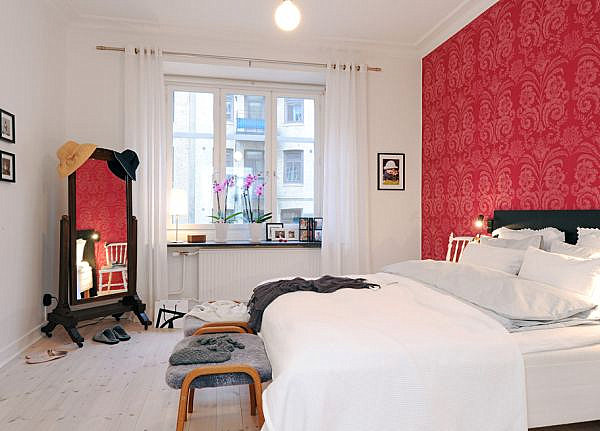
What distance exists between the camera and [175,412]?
2.41 meters

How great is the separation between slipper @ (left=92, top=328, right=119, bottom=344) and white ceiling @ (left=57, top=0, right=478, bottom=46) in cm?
278

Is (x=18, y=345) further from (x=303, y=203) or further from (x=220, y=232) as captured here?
(x=303, y=203)

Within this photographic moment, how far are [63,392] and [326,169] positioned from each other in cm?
305

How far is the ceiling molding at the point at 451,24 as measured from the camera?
12.8ft

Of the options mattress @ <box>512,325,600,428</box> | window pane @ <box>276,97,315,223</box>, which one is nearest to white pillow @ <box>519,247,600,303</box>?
mattress @ <box>512,325,600,428</box>

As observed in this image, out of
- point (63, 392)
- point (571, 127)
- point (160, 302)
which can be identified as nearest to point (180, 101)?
point (160, 302)

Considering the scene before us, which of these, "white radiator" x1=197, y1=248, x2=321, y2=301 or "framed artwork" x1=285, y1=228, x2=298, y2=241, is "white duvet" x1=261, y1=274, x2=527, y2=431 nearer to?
"white radiator" x1=197, y1=248, x2=321, y2=301

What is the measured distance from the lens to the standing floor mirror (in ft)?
11.9

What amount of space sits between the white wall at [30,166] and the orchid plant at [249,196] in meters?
1.79

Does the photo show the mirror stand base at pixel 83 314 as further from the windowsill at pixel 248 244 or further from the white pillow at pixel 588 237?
the white pillow at pixel 588 237

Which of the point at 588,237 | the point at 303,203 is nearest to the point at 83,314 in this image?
the point at 303,203

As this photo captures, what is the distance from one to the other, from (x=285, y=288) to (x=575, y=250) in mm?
1686

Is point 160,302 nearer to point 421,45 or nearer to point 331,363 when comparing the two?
point 331,363

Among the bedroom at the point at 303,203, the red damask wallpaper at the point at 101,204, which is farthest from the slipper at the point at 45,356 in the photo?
the red damask wallpaper at the point at 101,204
